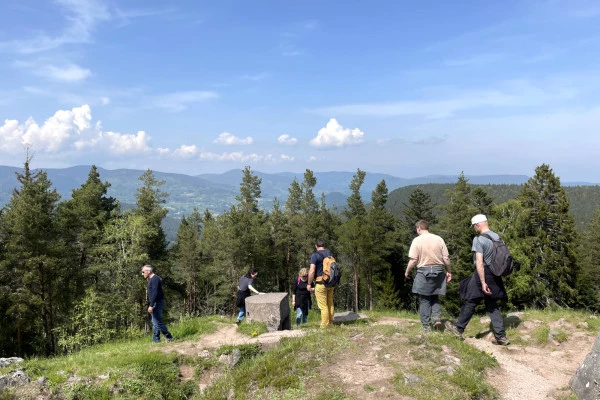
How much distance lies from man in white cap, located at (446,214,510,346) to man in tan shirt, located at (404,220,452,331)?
0.52m

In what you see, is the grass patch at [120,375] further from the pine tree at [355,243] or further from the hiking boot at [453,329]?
the pine tree at [355,243]

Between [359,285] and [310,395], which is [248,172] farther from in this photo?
[310,395]

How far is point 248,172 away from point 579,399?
1785 inches

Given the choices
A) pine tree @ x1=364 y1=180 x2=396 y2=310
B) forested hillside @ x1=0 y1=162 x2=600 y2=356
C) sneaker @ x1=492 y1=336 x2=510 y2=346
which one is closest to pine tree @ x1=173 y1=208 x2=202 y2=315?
forested hillside @ x1=0 y1=162 x2=600 y2=356

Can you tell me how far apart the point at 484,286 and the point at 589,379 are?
2.49 meters

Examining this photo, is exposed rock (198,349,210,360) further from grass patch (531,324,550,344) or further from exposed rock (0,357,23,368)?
grass patch (531,324,550,344)

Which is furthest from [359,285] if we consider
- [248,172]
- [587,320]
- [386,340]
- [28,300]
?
[386,340]

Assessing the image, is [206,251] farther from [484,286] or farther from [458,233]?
[484,286]

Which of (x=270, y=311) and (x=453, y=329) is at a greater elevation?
(x=453, y=329)

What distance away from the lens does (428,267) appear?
26.7 ft

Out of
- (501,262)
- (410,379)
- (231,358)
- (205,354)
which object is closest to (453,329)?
(501,262)

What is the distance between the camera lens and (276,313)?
11289 millimetres

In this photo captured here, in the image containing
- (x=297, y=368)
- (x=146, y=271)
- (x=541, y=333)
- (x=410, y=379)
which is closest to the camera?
(x=410, y=379)

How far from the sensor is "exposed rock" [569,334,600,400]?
17.0 feet
